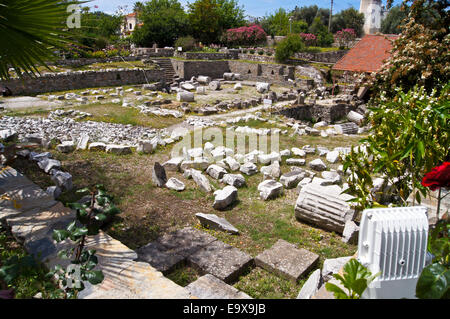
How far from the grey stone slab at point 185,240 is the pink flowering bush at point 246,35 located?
35.4 m

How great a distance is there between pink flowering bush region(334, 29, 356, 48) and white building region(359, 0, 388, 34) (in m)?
30.3

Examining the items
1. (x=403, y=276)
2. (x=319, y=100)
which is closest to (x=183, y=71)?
(x=319, y=100)

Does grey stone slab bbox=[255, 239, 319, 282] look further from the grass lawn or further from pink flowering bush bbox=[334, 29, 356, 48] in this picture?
pink flowering bush bbox=[334, 29, 356, 48]

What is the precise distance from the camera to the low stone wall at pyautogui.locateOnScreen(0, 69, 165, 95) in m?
18.0

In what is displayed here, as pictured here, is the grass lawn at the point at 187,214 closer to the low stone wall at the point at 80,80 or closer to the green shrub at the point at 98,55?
the low stone wall at the point at 80,80

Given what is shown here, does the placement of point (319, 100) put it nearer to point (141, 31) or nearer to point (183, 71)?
point (183, 71)

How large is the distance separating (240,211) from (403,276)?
13.2 feet

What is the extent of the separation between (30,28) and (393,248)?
4.39m

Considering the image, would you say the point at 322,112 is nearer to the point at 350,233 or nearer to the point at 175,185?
the point at 175,185

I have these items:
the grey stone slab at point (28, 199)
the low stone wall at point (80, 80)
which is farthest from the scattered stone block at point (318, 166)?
the low stone wall at point (80, 80)

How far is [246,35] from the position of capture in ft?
124

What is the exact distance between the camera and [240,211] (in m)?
6.64

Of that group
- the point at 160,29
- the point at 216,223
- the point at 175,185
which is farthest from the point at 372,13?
the point at 216,223
